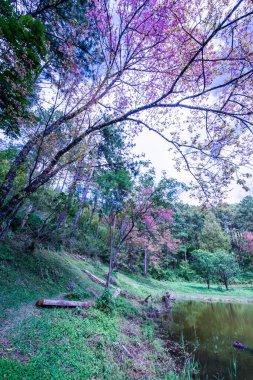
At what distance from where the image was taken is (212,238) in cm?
3522

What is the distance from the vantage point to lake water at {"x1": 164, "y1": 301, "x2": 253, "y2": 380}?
5.44m

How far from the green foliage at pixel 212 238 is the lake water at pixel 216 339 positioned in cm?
2364

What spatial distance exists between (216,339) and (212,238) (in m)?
30.2

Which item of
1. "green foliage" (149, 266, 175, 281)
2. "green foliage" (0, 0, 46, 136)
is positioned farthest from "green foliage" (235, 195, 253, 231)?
"green foliage" (0, 0, 46, 136)

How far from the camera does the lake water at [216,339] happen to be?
17.9 feet

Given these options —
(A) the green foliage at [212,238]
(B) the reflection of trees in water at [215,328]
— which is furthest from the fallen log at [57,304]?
(A) the green foliage at [212,238]

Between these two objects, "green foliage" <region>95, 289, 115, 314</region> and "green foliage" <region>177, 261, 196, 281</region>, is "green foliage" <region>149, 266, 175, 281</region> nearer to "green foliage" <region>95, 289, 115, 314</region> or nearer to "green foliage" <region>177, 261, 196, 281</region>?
"green foliage" <region>177, 261, 196, 281</region>

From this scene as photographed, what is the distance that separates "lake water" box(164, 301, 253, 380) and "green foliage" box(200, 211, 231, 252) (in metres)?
23.6

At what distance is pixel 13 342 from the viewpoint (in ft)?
12.1

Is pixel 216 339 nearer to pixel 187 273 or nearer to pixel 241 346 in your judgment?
pixel 241 346

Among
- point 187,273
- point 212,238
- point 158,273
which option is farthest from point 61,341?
point 212,238

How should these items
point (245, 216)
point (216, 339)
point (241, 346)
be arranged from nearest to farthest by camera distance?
point (241, 346)
point (216, 339)
point (245, 216)

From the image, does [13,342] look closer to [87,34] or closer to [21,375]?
[21,375]

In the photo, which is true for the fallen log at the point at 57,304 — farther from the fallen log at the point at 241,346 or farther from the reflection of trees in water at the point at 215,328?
the fallen log at the point at 241,346
